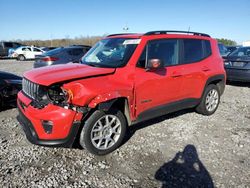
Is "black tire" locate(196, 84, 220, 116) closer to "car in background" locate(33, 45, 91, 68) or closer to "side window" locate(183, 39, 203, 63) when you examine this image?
"side window" locate(183, 39, 203, 63)

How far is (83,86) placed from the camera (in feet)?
11.3

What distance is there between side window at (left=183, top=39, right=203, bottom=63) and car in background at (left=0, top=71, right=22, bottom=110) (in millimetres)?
3984

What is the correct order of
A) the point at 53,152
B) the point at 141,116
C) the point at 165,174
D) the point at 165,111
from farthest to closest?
the point at 165,111 → the point at 141,116 → the point at 53,152 → the point at 165,174

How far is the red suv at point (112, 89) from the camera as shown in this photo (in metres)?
3.44

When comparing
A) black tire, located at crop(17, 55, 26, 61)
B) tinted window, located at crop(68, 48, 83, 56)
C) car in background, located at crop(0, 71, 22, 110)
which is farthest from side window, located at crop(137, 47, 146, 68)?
black tire, located at crop(17, 55, 26, 61)

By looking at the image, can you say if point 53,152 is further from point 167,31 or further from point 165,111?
point 167,31

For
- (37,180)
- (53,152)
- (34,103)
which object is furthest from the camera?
(53,152)

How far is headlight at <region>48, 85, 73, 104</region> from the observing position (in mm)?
3413

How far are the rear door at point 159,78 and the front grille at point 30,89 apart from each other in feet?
5.11

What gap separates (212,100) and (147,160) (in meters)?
2.97

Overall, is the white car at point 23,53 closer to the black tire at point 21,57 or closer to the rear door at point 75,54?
the black tire at point 21,57

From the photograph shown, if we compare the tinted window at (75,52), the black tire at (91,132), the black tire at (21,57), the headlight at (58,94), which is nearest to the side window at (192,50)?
the black tire at (91,132)

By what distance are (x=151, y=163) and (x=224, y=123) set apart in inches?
102

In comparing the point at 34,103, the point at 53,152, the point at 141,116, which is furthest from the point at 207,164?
the point at 34,103
